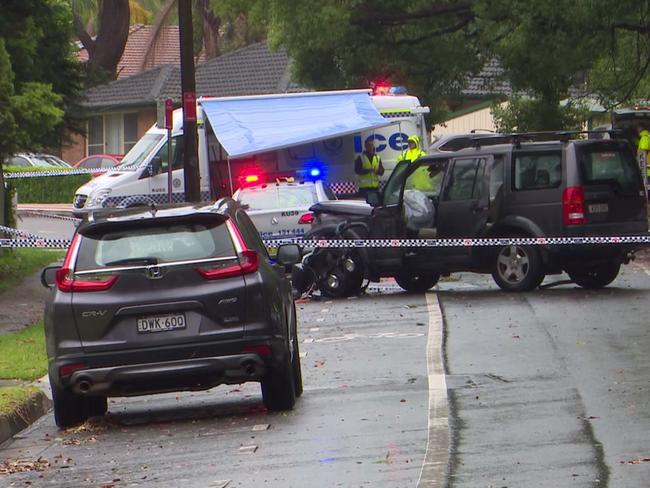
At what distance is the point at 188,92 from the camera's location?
22453mm

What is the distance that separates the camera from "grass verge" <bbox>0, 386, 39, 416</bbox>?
11.4 meters

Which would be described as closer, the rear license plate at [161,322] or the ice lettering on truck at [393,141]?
the rear license plate at [161,322]

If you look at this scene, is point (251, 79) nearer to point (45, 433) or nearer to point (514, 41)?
point (514, 41)

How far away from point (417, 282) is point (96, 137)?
36.4m

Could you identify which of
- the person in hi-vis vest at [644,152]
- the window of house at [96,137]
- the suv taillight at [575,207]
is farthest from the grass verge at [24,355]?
the window of house at [96,137]

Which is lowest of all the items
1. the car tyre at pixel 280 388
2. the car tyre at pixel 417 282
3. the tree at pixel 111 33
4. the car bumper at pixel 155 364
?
the car tyre at pixel 417 282

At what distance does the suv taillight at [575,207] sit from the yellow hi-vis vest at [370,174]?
10.7 m

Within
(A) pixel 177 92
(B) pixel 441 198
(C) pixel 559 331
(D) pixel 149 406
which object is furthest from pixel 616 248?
(A) pixel 177 92

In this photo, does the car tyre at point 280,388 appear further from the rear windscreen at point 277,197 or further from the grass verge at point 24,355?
the rear windscreen at point 277,197

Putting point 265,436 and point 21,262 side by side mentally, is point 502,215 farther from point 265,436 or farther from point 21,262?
point 21,262

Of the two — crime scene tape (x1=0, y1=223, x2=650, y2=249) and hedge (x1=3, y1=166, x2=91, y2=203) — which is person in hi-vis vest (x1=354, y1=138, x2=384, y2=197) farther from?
hedge (x1=3, y1=166, x2=91, y2=203)

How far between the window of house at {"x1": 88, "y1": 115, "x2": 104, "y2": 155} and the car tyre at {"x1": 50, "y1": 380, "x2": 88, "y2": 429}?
144 feet

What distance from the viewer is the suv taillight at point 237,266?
1056 cm

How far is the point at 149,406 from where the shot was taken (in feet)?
40.4
